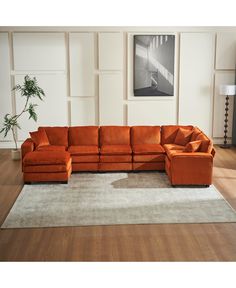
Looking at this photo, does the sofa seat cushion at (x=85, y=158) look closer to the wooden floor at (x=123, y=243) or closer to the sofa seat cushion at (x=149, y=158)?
the sofa seat cushion at (x=149, y=158)

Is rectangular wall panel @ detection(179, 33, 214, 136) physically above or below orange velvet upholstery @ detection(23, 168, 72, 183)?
above

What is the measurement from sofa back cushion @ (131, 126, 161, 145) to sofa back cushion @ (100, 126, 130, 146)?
0.37ft

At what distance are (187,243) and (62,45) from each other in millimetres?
6085

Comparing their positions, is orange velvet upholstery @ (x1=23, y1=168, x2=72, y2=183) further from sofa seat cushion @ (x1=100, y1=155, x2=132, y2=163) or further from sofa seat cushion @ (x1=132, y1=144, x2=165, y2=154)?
sofa seat cushion @ (x1=132, y1=144, x2=165, y2=154)

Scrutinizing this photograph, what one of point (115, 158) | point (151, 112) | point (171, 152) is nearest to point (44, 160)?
point (115, 158)

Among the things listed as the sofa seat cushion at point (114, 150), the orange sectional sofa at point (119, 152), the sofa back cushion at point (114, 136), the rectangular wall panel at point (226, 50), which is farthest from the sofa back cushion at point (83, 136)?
the rectangular wall panel at point (226, 50)

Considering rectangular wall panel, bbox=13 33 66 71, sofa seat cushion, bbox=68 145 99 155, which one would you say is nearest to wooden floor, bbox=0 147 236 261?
sofa seat cushion, bbox=68 145 99 155

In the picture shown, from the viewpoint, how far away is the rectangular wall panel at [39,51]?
8695 millimetres

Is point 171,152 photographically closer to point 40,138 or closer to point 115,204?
point 115,204

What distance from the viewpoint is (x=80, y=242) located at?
13.1 feet

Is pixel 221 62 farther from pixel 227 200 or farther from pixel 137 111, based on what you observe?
pixel 227 200

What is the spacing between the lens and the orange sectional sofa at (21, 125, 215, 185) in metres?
5.98

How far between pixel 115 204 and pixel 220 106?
483cm

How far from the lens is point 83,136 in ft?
24.0
